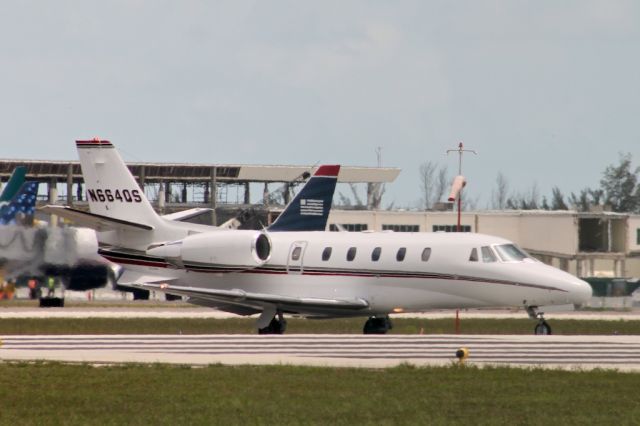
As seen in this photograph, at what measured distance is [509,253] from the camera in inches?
1609

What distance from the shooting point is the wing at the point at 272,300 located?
42.0 meters

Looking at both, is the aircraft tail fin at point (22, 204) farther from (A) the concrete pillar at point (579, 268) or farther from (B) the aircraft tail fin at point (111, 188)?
(A) the concrete pillar at point (579, 268)

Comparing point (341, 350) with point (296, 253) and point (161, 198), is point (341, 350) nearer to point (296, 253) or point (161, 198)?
point (296, 253)

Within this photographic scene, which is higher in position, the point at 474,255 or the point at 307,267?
the point at 474,255

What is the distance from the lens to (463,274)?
133 ft

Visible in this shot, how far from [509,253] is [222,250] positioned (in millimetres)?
8793

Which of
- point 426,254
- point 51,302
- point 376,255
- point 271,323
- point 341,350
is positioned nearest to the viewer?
point 341,350

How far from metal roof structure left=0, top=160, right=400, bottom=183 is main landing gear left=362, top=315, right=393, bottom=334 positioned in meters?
70.8

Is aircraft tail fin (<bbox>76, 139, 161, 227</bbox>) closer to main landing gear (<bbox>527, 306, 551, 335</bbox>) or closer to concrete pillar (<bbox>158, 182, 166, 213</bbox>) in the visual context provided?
main landing gear (<bbox>527, 306, 551, 335</bbox>)

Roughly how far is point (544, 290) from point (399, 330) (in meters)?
8.74

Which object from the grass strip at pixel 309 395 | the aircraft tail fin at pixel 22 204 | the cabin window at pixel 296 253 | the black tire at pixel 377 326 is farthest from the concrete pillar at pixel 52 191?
the grass strip at pixel 309 395

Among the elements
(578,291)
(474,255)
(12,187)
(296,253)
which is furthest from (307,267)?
(12,187)

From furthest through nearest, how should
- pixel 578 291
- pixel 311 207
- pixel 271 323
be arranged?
pixel 311 207 → pixel 271 323 → pixel 578 291

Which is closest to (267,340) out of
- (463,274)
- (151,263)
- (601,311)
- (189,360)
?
(189,360)
